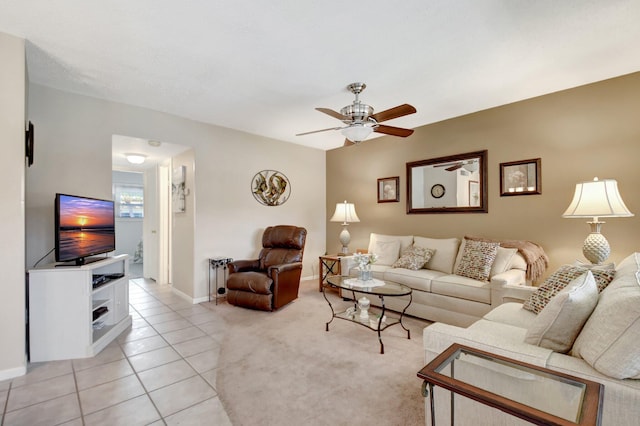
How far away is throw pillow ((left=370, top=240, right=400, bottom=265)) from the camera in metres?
4.34

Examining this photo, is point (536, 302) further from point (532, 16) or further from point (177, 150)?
point (177, 150)

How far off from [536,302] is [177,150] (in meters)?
4.61

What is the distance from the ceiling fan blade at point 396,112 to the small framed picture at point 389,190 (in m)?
2.08

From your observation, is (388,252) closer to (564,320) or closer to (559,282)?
(559,282)

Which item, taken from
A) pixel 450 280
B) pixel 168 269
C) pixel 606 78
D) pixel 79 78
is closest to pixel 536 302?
pixel 450 280

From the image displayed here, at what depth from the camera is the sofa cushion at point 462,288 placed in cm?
304

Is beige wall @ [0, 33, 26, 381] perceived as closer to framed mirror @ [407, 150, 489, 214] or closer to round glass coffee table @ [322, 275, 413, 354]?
round glass coffee table @ [322, 275, 413, 354]

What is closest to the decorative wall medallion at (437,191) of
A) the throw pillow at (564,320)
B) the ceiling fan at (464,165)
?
the ceiling fan at (464,165)

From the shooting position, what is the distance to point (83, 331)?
2.64 metres

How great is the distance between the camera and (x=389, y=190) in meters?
4.98

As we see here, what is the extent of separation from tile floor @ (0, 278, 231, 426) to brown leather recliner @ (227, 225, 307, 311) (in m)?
0.73

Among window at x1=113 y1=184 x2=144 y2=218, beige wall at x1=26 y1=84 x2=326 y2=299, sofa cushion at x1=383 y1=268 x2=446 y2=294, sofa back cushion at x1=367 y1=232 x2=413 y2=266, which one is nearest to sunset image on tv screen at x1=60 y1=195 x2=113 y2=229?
beige wall at x1=26 y1=84 x2=326 y2=299

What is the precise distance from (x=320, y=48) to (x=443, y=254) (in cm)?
282

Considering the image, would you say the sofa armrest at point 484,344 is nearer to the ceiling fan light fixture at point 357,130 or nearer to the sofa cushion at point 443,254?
the ceiling fan light fixture at point 357,130
